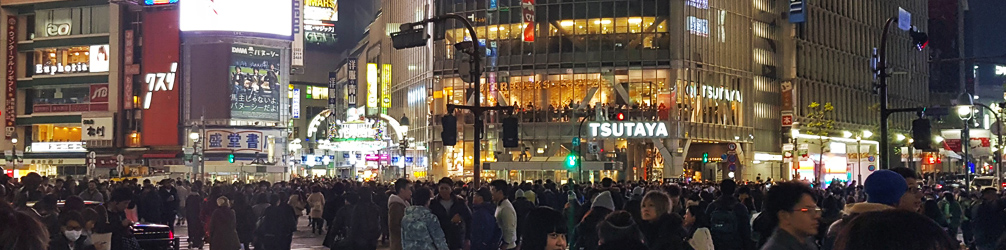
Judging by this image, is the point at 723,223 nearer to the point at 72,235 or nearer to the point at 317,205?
the point at 72,235

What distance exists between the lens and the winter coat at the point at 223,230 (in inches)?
707

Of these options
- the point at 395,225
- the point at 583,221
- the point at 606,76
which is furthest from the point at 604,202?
the point at 606,76

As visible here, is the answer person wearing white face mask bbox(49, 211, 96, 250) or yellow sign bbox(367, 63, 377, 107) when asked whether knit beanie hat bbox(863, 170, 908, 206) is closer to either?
person wearing white face mask bbox(49, 211, 96, 250)

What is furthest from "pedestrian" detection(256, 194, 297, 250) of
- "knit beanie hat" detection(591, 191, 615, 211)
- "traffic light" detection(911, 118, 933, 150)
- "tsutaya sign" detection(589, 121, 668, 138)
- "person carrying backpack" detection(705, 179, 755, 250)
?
"tsutaya sign" detection(589, 121, 668, 138)

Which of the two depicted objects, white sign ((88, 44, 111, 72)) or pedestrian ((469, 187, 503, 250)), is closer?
pedestrian ((469, 187, 503, 250))

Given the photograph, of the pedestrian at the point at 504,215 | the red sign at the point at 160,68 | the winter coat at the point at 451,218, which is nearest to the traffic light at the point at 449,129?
the pedestrian at the point at 504,215

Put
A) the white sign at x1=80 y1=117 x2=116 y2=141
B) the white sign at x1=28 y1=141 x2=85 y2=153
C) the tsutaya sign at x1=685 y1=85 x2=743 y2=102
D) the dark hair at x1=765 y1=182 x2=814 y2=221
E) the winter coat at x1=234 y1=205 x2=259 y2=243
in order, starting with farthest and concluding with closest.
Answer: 1. the white sign at x1=28 y1=141 x2=85 y2=153
2. the white sign at x1=80 y1=117 x2=116 y2=141
3. the tsutaya sign at x1=685 y1=85 x2=743 y2=102
4. the winter coat at x1=234 y1=205 x2=259 y2=243
5. the dark hair at x1=765 y1=182 x2=814 y2=221

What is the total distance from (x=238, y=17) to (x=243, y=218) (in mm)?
65830

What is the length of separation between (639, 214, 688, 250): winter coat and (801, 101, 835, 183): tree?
216 ft

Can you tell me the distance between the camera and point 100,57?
86.1m

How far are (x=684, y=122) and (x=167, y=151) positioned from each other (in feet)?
130

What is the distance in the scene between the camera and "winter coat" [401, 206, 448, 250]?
1230 centimetres

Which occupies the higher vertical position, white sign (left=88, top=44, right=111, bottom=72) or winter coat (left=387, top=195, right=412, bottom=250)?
white sign (left=88, top=44, right=111, bottom=72)

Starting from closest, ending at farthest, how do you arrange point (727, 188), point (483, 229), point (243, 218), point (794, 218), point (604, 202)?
point (794, 218) → point (604, 202) → point (727, 188) → point (483, 229) → point (243, 218)
